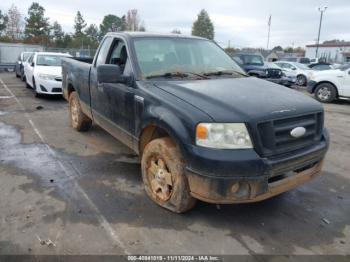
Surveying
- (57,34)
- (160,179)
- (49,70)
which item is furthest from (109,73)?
(57,34)

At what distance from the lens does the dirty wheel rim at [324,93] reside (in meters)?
12.3

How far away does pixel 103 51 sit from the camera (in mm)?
5152

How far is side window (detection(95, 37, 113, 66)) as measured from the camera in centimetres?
499

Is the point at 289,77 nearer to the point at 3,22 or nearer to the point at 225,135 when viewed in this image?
the point at 225,135

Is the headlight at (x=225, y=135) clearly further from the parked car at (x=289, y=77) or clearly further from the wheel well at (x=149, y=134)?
the parked car at (x=289, y=77)

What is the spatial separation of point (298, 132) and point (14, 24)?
6399cm

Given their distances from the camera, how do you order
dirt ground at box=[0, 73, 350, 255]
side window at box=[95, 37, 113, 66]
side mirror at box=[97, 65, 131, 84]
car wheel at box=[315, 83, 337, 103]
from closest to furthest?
dirt ground at box=[0, 73, 350, 255]
side mirror at box=[97, 65, 131, 84]
side window at box=[95, 37, 113, 66]
car wheel at box=[315, 83, 337, 103]

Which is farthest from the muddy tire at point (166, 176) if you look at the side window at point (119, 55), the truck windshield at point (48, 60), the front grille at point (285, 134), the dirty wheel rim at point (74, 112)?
the truck windshield at point (48, 60)

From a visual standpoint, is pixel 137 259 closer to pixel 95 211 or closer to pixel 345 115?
pixel 95 211

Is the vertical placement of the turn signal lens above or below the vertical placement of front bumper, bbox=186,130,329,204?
above

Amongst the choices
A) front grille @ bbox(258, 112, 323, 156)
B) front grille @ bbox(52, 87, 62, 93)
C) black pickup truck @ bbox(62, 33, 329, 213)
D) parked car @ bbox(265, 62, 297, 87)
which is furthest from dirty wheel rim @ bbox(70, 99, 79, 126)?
parked car @ bbox(265, 62, 297, 87)

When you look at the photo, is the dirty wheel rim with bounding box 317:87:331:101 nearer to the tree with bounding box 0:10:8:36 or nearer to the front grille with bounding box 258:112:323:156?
the front grille with bounding box 258:112:323:156

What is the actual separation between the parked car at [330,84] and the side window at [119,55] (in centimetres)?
1015

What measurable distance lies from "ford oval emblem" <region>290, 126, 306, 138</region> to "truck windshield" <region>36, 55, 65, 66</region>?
397 inches
